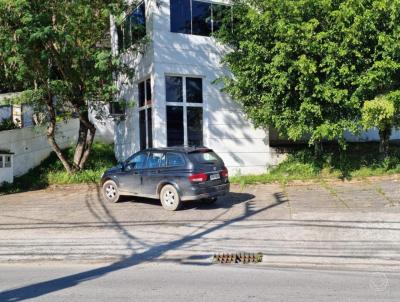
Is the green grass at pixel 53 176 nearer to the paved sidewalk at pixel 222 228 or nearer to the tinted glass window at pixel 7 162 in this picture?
the tinted glass window at pixel 7 162

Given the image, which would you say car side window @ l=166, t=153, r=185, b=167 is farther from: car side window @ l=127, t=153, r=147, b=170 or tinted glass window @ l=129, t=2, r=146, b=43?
tinted glass window @ l=129, t=2, r=146, b=43

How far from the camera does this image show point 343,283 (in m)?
6.39

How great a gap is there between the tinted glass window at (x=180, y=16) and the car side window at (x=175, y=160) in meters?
6.77

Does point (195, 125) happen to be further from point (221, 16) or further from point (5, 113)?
point (5, 113)

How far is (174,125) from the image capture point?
56.6 feet

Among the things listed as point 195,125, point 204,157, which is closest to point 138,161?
point 204,157

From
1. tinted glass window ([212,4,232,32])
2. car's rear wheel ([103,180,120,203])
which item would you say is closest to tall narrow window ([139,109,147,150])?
tinted glass window ([212,4,232,32])

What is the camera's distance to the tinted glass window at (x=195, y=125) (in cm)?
1753

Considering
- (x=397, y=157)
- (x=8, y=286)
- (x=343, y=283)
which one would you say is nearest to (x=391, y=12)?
(x=397, y=157)

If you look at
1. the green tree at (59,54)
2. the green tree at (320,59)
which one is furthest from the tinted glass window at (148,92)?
the green tree at (320,59)

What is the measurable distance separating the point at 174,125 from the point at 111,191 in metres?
4.35

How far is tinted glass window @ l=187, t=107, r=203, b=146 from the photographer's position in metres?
17.5

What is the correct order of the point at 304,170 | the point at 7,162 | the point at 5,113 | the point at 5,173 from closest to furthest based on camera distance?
the point at 304,170 < the point at 5,173 < the point at 7,162 < the point at 5,113

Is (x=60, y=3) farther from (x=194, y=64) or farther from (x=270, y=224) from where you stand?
(x=270, y=224)
